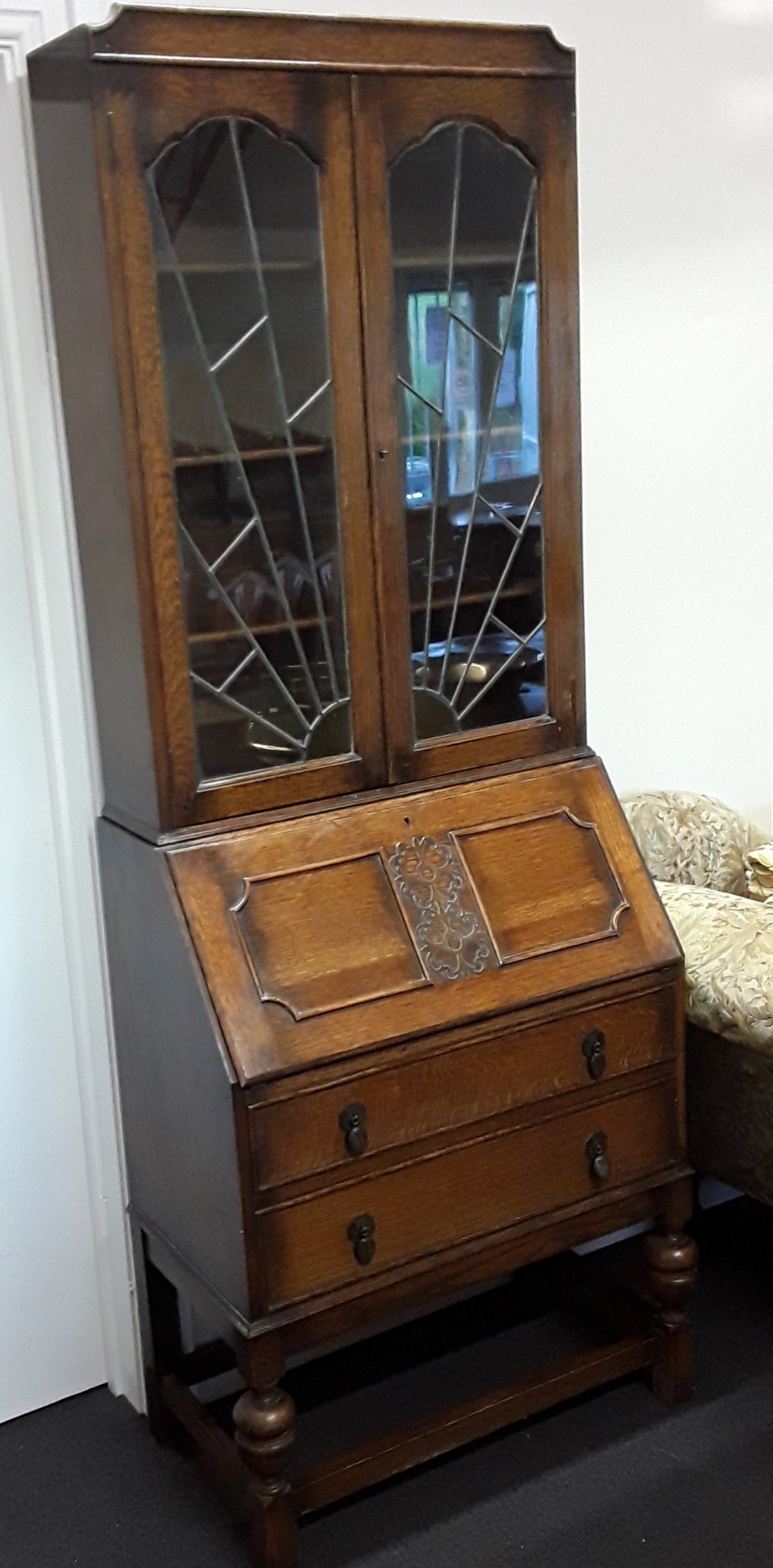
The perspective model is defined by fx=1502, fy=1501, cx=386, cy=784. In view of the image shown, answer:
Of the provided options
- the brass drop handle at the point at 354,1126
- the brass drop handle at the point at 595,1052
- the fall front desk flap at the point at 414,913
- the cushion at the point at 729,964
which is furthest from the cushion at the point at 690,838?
the brass drop handle at the point at 354,1126

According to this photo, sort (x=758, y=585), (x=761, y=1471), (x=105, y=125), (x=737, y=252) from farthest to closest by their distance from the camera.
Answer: (x=758, y=585) → (x=737, y=252) → (x=761, y=1471) → (x=105, y=125)

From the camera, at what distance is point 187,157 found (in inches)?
71.1

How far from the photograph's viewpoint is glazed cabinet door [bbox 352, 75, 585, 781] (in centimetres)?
196

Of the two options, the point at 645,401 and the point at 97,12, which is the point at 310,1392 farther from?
the point at 97,12

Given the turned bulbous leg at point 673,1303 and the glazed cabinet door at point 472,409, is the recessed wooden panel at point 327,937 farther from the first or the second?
the turned bulbous leg at point 673,1303

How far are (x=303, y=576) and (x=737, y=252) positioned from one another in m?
1.22

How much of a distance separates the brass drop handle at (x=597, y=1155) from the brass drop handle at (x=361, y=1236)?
368 millimetres

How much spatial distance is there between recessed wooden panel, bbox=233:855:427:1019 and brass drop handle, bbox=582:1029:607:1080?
29 cm

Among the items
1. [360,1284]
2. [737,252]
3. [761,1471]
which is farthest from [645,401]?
[761,1471]

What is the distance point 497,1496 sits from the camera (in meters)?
2.18

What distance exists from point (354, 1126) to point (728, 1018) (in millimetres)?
624

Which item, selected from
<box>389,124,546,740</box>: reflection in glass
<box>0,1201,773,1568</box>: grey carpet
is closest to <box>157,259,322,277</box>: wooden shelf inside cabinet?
<box>389,124,546,740</box>: reflection in glass

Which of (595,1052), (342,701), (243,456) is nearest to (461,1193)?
(595,1052)

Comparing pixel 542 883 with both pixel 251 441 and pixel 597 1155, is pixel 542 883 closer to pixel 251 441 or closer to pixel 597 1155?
pixel 597 1155
